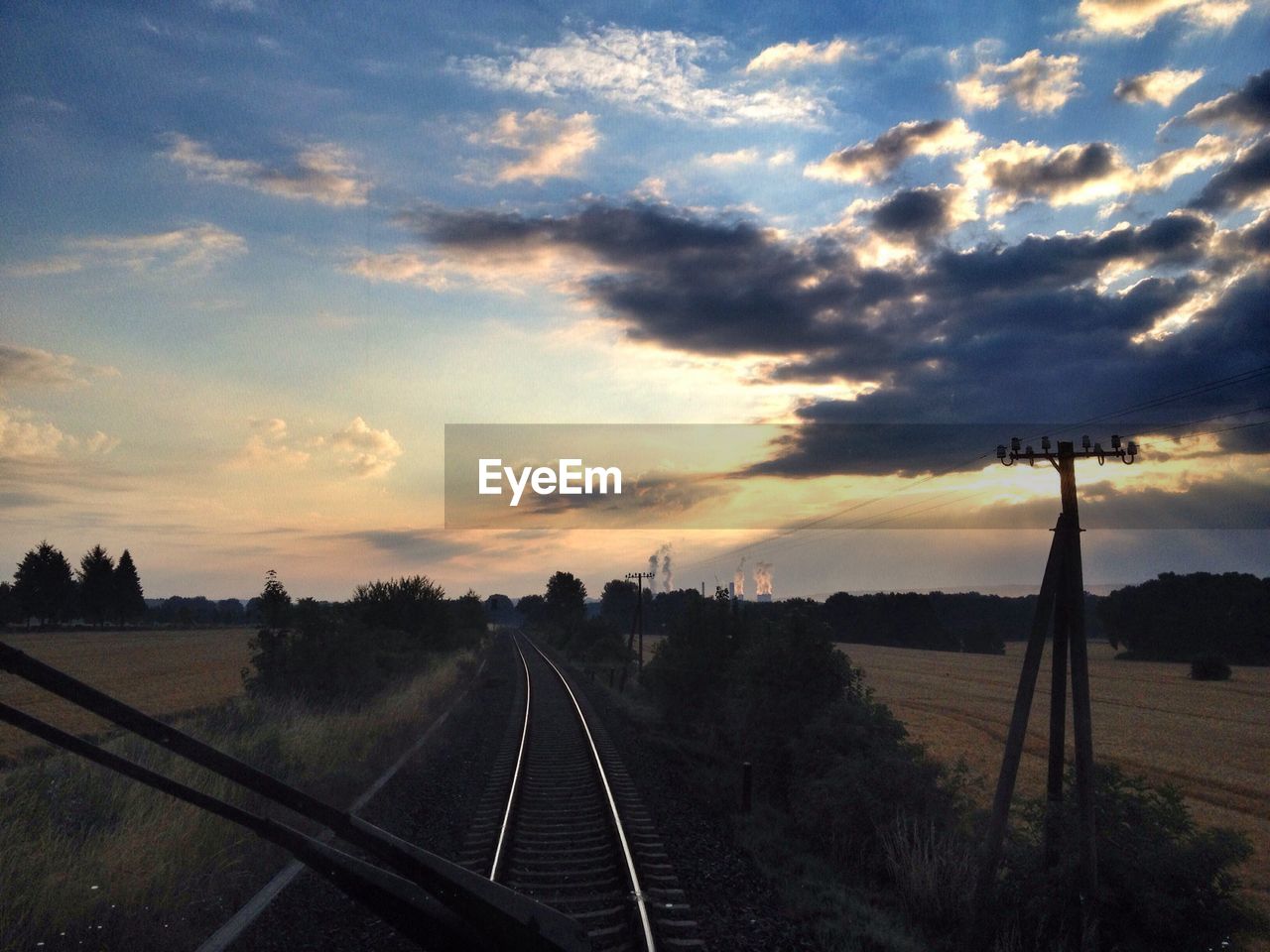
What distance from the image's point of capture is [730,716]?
64.8 ft

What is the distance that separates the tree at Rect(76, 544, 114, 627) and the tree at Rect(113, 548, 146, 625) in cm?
103

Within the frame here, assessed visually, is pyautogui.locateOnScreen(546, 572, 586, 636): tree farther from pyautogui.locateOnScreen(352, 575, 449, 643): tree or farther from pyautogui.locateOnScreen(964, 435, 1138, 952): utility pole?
pyautogui.locateOnScreen(964, 435, 1138, 952): utility pole

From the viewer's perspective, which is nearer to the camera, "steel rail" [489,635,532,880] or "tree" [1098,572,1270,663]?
"steel rail" [489,635,532,880]

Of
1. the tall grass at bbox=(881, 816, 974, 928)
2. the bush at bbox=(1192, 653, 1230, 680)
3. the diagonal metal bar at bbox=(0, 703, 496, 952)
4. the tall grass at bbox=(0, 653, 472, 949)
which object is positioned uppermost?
the diagonal metal bar at bbox=(0, 703, 496, 952)

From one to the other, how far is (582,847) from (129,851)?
17.1 ft

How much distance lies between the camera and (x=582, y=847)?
438 inches

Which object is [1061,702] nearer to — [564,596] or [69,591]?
[564,596]

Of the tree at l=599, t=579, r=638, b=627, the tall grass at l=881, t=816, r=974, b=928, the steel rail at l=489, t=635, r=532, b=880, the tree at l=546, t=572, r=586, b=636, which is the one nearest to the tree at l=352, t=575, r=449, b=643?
the steel rail at l=489, t=635, r=532, b=880

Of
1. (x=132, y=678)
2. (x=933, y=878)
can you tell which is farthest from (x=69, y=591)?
(x=933, y=878)

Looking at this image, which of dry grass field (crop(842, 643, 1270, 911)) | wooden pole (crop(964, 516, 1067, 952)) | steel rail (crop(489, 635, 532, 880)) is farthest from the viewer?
dry grass field (crop(842, 643, 1270, 911))

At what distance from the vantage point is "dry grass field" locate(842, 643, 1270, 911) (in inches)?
957

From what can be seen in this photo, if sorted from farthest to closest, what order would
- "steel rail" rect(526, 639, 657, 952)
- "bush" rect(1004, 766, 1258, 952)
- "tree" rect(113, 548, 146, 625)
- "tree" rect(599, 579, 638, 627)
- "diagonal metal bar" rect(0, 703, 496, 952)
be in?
1. "tree" rect(599, 579, 638, 627)
2. "tree" rect(113, 548, 146, 625)
3. "bush" rect(1004, 766, 1258, 952)
4. "steel rail" rect(526, 639, 657, 952)
5. "diagonal metal bar" rect(0, 703, 496, 952)

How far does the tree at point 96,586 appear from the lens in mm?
122875

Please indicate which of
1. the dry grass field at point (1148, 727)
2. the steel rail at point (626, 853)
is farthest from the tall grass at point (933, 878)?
the dry grass field at point (1148, 727)
